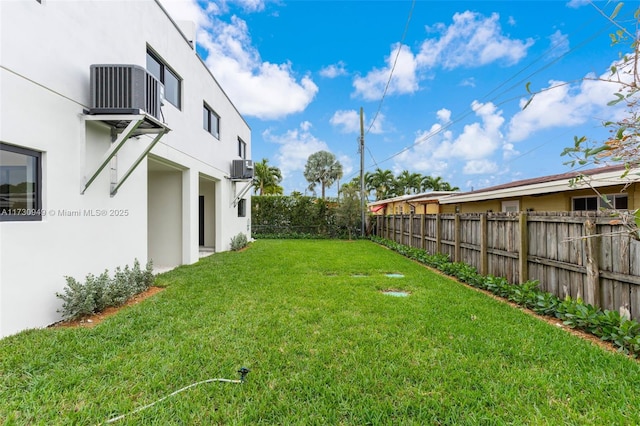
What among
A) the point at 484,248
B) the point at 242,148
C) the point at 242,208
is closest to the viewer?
the point at 484,248

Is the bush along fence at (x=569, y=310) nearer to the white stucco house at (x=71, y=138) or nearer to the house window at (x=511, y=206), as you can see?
the house window at (x=511, y=206)

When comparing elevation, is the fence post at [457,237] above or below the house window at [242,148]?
below

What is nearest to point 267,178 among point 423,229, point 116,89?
point 423,229

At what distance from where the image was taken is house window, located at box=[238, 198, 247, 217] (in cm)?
1445

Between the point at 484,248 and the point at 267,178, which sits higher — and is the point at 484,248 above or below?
below

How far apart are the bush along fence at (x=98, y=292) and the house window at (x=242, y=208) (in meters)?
9.01

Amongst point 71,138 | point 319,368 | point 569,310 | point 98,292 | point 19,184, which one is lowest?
point 319,368

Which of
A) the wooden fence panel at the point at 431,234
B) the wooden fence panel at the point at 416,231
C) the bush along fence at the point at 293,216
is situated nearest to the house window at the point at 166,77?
the wooden fence panel at the point at 431,234

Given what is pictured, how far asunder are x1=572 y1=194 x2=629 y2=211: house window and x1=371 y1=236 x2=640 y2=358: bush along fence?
11.7 ft

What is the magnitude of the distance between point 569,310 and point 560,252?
3.19 feet

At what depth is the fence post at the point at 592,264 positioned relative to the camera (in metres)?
3.86

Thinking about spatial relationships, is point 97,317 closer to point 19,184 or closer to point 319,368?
point 19,184

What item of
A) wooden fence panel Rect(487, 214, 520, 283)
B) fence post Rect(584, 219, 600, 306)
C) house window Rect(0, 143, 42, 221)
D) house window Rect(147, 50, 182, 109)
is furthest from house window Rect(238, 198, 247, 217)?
fence post Rect(584, 219, 600, 306)

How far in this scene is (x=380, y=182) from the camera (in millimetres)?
38906
